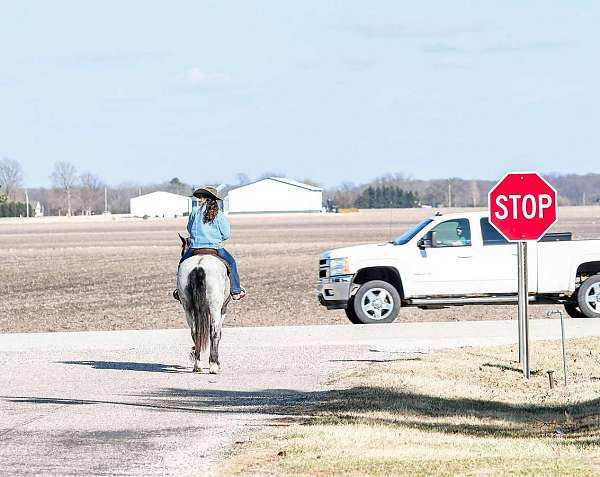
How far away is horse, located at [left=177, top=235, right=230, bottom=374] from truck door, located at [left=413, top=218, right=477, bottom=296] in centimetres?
849

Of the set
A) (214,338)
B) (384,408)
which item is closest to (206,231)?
(214,338)

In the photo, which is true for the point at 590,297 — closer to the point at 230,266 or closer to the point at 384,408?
the point at 230,266

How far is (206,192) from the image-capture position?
54.0ft

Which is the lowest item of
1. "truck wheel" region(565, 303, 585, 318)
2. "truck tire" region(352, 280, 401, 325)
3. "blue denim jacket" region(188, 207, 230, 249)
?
"truck wheel" region(565, 303, 585, 318)

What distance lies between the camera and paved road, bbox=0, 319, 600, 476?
1045cm

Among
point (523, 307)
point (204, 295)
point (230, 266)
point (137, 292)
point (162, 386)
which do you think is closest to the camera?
point (162, 386)

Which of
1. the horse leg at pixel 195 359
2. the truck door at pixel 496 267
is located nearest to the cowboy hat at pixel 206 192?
the horse leg at pixel 195 359

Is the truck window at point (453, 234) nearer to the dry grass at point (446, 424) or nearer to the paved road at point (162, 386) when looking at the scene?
the paved road at point (162, 386)

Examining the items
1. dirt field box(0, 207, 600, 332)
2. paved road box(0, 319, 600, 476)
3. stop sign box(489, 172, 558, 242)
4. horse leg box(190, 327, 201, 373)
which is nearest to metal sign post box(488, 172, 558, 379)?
stop sign box(489, 172, 558, 242)

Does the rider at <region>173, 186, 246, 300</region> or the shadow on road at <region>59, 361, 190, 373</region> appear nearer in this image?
the rider at <region>173, 186, 246, 300</region>

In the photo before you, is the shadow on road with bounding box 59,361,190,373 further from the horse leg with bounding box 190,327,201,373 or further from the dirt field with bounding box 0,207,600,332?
the dirt field with bounding box 0,207,600,332

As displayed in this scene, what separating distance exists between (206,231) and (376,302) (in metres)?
8.48

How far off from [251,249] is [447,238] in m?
40.2

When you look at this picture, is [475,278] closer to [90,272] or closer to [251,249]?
[90,272]
